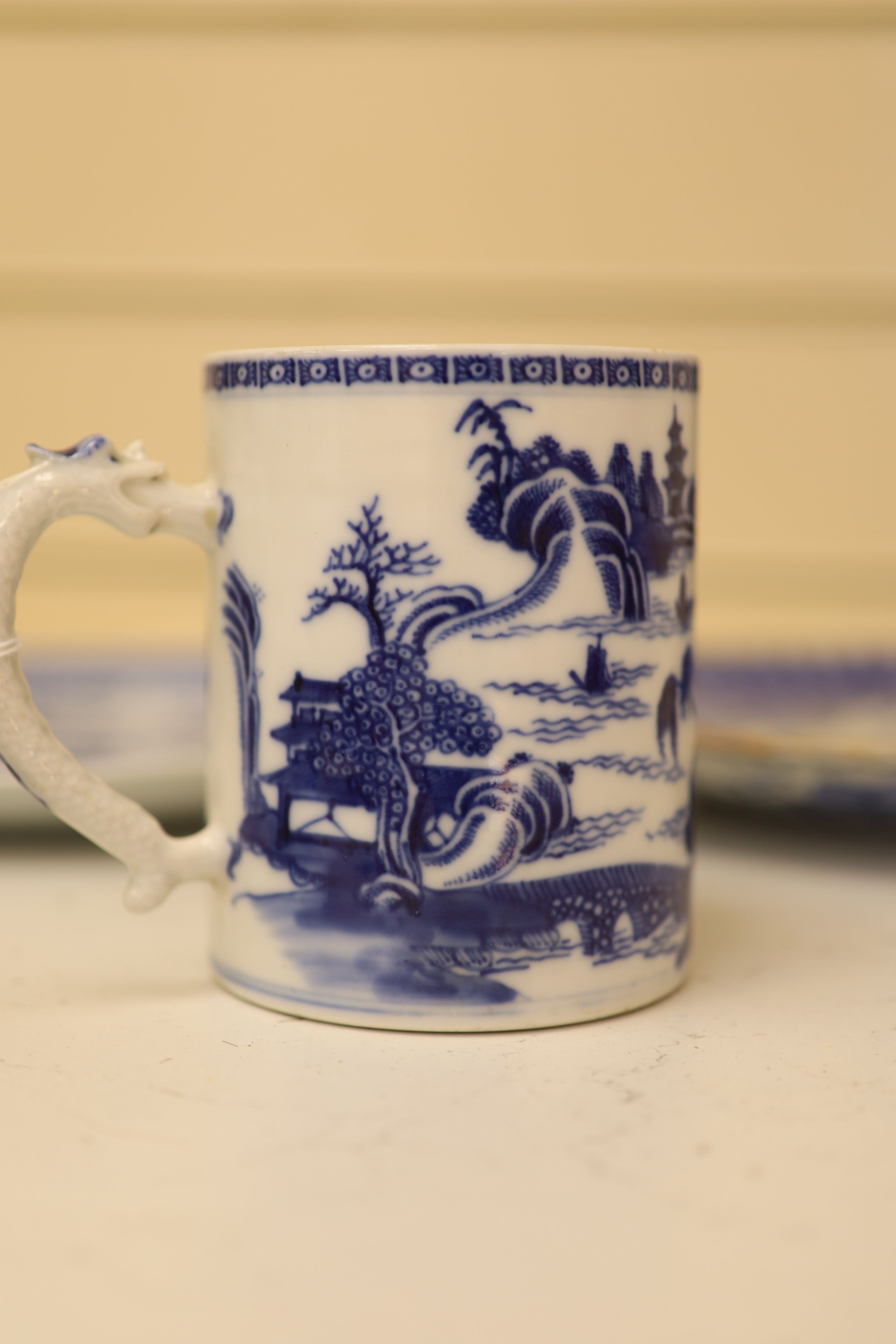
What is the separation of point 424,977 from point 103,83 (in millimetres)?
1137

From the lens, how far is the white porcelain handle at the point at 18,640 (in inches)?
21.4

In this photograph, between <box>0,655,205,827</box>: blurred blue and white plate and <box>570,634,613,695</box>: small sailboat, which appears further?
<box>0,655,205,827</box>: blurred blue and white plate

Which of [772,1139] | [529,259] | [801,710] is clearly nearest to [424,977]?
[772,1139]

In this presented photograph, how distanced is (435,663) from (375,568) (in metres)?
0.05

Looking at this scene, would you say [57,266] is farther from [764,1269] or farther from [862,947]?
[764,1269]

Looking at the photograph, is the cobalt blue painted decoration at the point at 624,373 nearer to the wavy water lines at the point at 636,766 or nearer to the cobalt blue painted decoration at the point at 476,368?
the cobalt blue painted decoration at the point at 476,368

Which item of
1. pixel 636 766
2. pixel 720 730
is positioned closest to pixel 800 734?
pixel 720 730

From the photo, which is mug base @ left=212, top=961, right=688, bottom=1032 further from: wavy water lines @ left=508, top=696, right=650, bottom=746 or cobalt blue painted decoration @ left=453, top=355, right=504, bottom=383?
cobalt blue painted decoration @ left=453, top=355, right=504, bottom=383

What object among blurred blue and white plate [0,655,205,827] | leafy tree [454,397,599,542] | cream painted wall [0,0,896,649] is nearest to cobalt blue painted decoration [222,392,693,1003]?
leafy tree [454,397,599,542]

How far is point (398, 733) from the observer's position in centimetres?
54

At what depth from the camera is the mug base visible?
55cm

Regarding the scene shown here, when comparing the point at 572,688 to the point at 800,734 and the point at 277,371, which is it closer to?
the point at 277,371

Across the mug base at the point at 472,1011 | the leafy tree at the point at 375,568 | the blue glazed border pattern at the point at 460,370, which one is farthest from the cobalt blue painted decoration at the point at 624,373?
the mug base at the point at 472,1011

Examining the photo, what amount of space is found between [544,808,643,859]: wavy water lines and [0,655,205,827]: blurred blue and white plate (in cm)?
28
